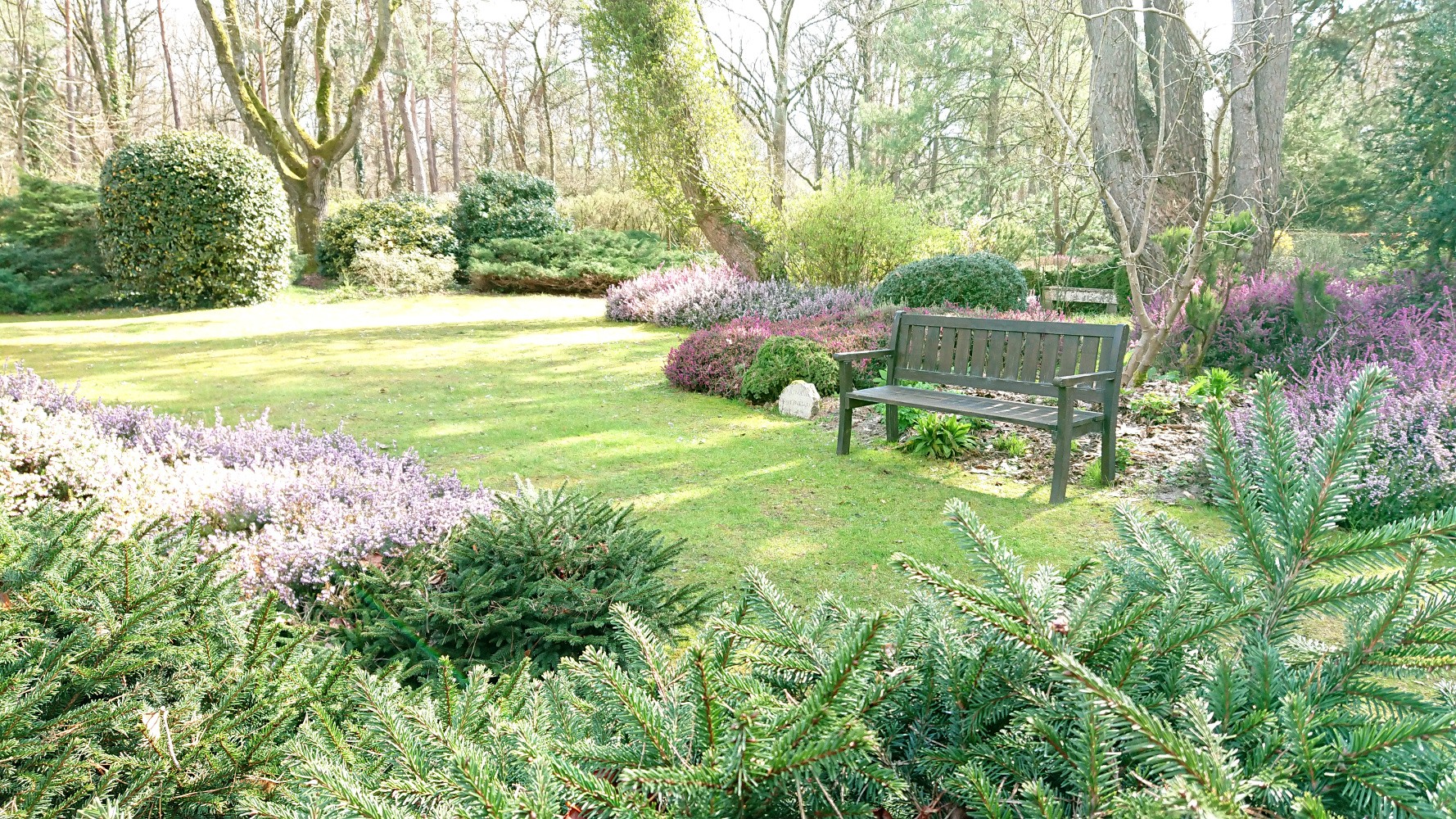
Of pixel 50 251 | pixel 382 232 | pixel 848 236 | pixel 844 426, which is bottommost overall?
pixel 844 426

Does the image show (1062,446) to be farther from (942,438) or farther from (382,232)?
(382,232)

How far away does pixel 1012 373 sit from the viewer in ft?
19.1

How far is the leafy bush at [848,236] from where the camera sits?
514 inches

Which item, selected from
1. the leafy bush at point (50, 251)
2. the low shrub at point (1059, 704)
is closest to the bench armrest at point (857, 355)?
the low shrub at point (1059, 704)

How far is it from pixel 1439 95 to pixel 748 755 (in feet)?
45.1

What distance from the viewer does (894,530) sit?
452 centimetres

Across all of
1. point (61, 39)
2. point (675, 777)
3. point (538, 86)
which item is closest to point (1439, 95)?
point (675, 777)

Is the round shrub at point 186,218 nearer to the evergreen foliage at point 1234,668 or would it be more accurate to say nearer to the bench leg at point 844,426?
the bench leg at point 844,426

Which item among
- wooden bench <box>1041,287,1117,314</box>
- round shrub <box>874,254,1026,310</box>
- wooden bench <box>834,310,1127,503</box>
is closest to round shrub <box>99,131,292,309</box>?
round shrub <box>874,254,1026,310</box>

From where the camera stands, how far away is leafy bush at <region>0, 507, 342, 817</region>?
1.45 metres

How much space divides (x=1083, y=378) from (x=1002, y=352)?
95 centimetres

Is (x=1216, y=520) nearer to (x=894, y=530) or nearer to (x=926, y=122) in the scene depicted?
(x=894, y=530)

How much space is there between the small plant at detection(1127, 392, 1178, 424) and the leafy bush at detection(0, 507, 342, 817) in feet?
20.9

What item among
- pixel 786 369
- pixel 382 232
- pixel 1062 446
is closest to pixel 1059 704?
pixel 1062 446
